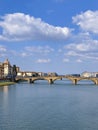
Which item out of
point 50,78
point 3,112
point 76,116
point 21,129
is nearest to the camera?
point 21,129

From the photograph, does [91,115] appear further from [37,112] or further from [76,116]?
[37,112]

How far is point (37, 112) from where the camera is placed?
43.7 meters

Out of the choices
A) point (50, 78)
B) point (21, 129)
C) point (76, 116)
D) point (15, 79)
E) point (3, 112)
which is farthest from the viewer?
point (15, 79)

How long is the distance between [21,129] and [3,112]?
11322 mm

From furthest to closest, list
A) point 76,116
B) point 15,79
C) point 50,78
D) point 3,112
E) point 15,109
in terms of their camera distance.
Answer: point 15,79 → point 50,78 → point 15,109 → point 3,112 → point 76,116

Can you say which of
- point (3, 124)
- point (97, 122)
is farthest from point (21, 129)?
point (97, 122)

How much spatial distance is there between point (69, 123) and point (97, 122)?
318 cm

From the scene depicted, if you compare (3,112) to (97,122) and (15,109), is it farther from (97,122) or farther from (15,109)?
(97,122)

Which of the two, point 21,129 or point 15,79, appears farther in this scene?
point 15,79

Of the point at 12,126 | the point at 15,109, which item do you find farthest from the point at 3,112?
the point at 12,126

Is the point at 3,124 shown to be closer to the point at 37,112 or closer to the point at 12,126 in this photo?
the point at 12,126

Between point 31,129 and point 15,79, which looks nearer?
point 31,129

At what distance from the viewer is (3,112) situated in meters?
43.3

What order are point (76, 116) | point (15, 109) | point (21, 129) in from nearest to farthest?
point (21, 129) → point (76, 116) → point (15, 109)
